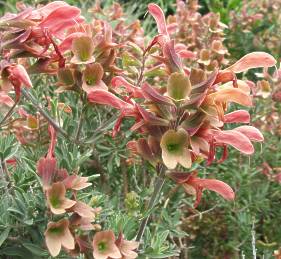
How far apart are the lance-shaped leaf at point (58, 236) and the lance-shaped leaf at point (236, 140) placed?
402mm

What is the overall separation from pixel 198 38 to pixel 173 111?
170cm

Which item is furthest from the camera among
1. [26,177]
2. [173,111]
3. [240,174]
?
[240,174]

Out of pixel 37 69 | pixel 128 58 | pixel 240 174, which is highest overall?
pixel 37 69

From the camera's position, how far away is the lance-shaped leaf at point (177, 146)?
1.31 meters

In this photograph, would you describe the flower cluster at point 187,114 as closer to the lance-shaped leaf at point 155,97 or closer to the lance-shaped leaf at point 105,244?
the lance-shaped leaf at point 155,97

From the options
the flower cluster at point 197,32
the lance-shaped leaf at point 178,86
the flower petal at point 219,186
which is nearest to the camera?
the lance-shaped leaf at point 178,86

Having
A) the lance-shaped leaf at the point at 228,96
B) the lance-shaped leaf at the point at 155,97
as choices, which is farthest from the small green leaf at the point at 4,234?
the lance-shaped leaf at the point at 228,96

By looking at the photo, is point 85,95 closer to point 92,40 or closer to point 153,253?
point 92,40

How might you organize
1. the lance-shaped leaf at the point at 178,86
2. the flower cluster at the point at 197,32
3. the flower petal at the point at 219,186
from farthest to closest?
the flower cluster at the point at 197,32, the flower petal at the point at 219,186, the lance-shaped leaf at the point at 178,86

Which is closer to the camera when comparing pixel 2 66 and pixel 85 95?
pixel 2 66

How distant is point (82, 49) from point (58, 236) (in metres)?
0.47

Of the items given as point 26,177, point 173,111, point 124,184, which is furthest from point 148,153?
point 124,184

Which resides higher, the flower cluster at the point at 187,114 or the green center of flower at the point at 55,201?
the flower cluster at the point at 187,114

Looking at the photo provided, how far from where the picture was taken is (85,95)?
1592 mm
